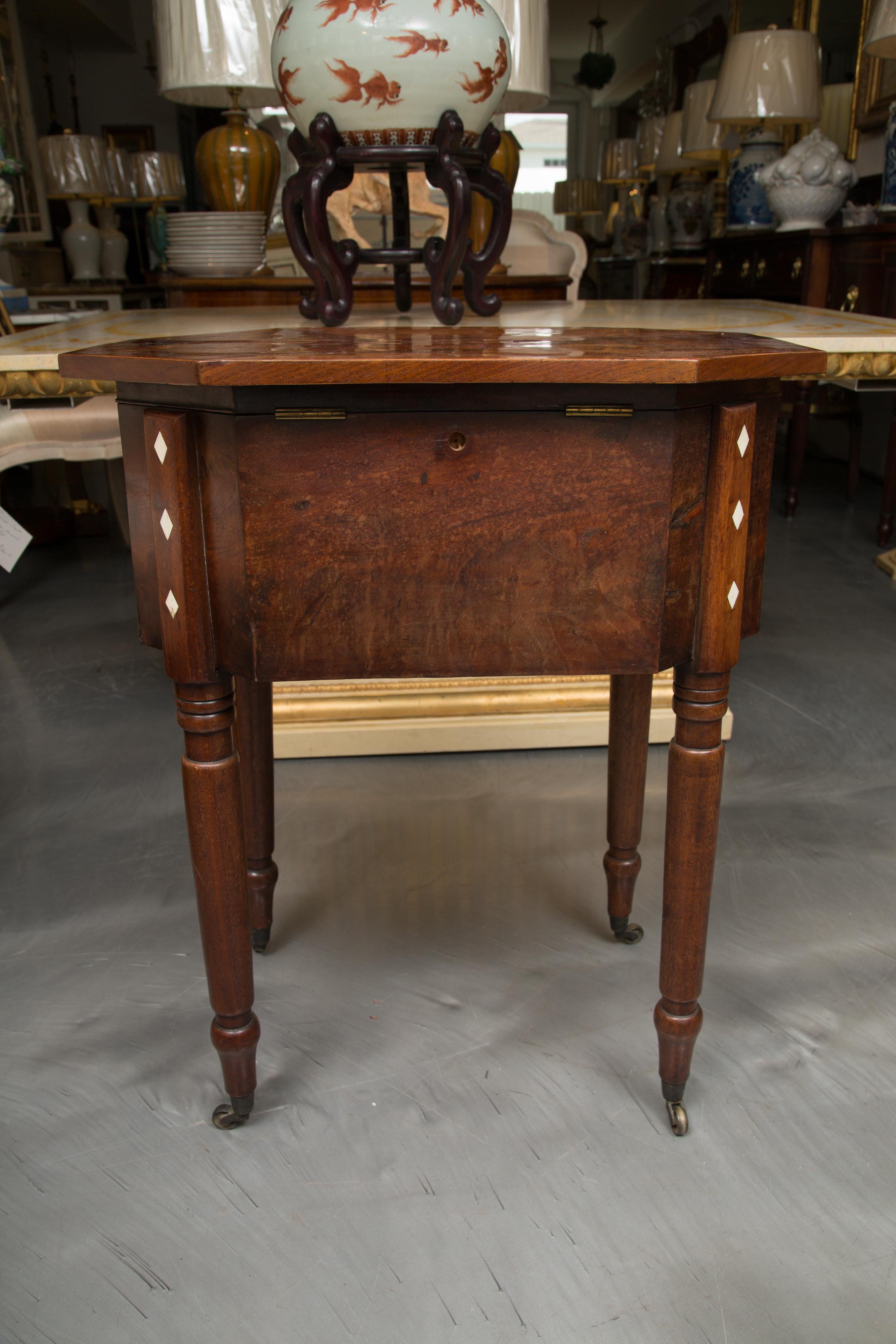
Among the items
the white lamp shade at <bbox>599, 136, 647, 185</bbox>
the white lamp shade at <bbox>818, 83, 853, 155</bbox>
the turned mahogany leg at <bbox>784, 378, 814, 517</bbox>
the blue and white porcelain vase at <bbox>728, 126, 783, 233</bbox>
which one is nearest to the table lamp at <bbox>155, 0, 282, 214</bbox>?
the turned mahogany leg at <bbox>784, 378, 814, 517</bbox>

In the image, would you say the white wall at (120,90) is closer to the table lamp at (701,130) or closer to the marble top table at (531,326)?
the table lamp at (701,130)

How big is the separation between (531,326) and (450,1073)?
0.85 m

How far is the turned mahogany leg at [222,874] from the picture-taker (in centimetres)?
86

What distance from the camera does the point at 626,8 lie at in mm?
8766

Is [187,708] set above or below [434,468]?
below

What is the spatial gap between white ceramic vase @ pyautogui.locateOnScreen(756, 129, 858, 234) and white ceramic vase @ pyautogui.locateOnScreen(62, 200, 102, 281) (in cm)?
458

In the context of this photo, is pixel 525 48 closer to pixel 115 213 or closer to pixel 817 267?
pixel 817 267

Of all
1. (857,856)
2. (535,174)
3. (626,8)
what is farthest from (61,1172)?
(535,174)

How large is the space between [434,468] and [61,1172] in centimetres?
75

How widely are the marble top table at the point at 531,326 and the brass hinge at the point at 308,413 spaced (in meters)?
0.29

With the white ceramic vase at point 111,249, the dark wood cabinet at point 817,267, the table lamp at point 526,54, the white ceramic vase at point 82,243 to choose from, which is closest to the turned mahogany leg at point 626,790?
the table lamp at point 526,54

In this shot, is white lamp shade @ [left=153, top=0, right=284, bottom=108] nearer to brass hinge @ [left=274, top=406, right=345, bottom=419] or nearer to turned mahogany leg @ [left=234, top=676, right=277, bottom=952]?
turned mahogany leg @ [left=234, top=676, right=277, bottom=952]

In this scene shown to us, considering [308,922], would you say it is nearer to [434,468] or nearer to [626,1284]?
[626,1284]

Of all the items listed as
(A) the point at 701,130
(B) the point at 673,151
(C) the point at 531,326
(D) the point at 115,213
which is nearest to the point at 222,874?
(C) the point at 531,326
